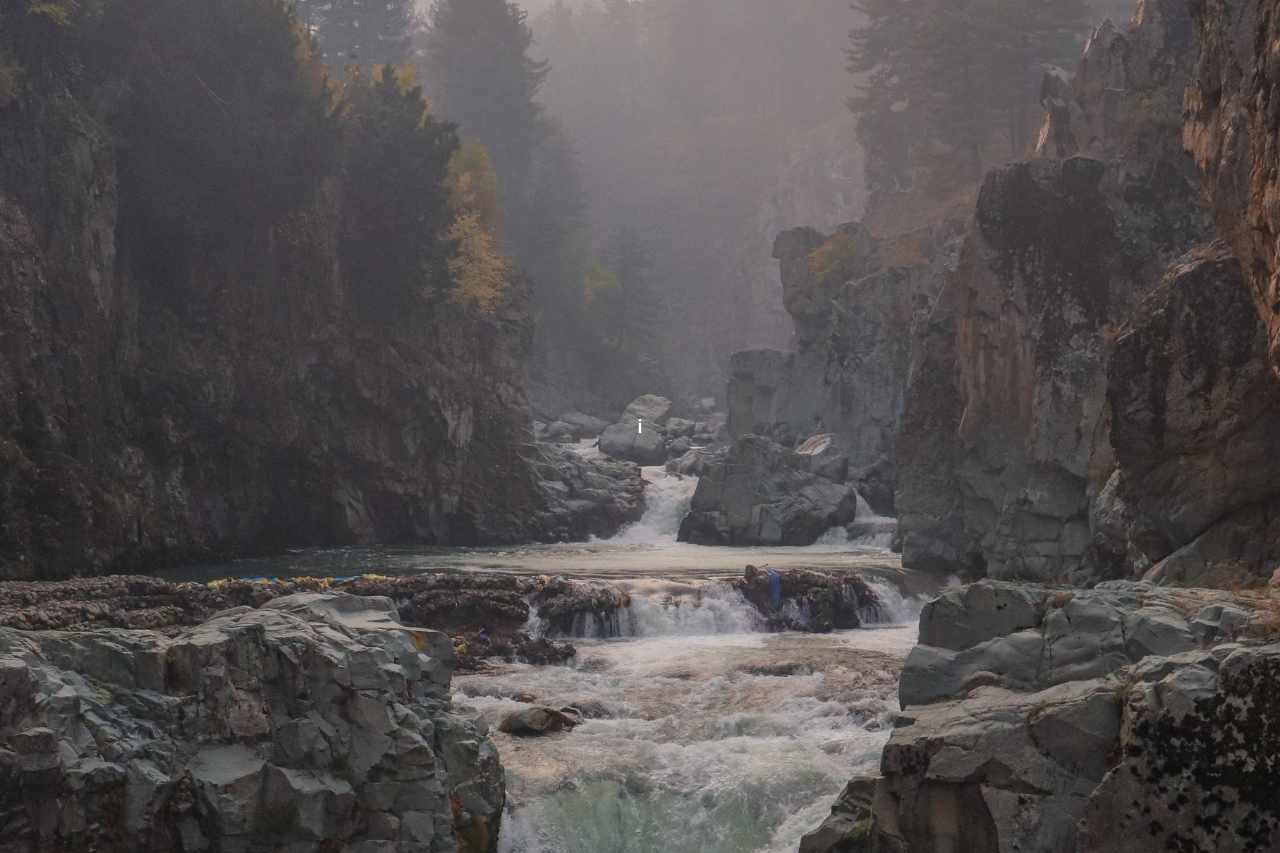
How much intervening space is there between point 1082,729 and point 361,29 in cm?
7708

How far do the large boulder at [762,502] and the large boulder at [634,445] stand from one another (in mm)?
15831

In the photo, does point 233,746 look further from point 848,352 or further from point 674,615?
point 848,352

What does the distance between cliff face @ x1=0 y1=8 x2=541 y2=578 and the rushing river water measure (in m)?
3.95

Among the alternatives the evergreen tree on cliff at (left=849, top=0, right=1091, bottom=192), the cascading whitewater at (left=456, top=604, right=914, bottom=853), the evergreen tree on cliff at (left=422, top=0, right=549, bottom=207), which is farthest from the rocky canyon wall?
the evergreen tree on cliff at (left=422, top=0, right=549, bottom=207)

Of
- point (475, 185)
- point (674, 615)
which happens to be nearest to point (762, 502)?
point (674, 615)

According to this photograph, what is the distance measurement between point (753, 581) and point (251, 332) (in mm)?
18481

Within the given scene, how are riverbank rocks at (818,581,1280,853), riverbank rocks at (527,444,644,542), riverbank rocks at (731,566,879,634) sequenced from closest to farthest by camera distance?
riverbank rocks at (818,581,1280,853) → riverbank rocks at (731,566,879,634) → riverbank rocks at (527,444,644,542)

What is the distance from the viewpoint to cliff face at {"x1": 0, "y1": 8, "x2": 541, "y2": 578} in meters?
28.3

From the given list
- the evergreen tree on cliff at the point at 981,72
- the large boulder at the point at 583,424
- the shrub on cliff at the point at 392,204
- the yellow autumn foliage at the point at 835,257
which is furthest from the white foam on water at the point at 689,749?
the large boulder at the point at 583,424

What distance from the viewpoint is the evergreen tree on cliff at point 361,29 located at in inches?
3063

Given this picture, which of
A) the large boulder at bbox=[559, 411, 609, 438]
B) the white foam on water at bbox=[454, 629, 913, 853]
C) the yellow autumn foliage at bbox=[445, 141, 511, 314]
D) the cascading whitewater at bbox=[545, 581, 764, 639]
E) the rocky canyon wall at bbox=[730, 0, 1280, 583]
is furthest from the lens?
the large boulder at bbox=[559, 411, 609, 438]

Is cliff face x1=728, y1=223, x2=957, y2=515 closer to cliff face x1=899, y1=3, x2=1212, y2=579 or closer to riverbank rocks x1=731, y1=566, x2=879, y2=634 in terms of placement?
cliff face x1=899, y1=3, x2=1212, y2=579

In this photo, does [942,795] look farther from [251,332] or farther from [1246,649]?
[251,332]

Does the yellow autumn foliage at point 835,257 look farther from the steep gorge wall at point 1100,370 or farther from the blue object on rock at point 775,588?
the blue object on rock at point 775,588
